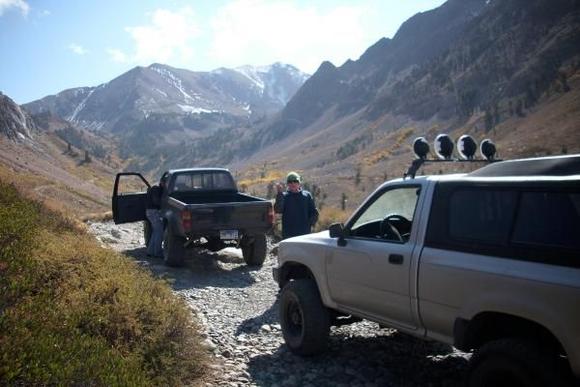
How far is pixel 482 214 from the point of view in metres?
3.96

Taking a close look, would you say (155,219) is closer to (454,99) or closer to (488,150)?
(488,150)

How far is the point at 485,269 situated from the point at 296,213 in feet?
16.1

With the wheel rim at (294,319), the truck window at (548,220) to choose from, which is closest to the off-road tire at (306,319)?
the wheel rim at (294,319)

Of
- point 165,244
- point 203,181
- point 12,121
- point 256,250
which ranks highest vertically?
point 12,121

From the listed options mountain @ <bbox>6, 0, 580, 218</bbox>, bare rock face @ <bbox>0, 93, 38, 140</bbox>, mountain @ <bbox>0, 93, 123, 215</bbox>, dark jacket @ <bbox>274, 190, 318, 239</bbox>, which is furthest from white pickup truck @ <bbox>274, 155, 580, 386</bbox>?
bare rock face @ <bbox>0, 93, 38, 140</bbox>

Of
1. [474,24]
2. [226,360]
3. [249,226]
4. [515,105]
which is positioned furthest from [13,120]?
[474,24]

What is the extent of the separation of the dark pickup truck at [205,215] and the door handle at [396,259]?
5818mm

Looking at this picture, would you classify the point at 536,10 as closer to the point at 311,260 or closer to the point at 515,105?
the point at 515,105

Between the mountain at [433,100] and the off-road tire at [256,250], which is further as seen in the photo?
the mountain at [433,100]

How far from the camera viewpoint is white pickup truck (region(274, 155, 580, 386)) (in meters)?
3.31

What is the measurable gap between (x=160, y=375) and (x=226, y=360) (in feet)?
Result: 3.82

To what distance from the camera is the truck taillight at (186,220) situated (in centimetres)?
966

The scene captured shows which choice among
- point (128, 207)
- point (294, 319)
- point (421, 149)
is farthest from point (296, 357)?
point (128, 207)

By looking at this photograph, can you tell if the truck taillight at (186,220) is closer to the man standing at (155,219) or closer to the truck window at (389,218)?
the man standing at (155,219)
